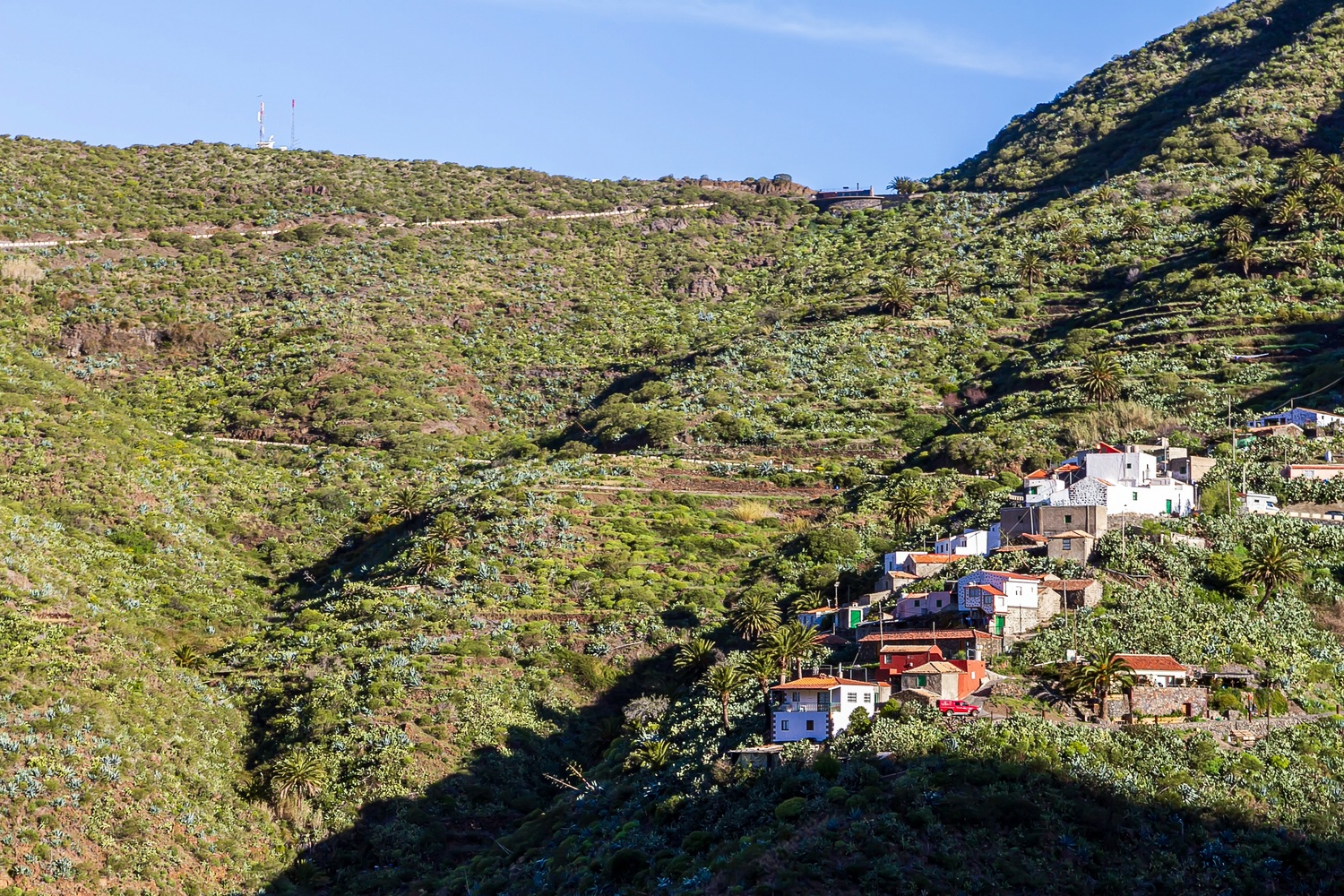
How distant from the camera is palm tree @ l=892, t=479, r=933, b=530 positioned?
80.8 metres

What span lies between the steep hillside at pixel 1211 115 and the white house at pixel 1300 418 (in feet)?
233

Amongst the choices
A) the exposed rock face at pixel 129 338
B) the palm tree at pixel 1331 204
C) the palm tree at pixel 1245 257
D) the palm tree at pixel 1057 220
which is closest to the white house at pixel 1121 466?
the palm tree at pixel 1245 257

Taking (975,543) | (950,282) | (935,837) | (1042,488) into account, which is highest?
(950,282)

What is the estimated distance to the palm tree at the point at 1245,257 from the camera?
116312mm

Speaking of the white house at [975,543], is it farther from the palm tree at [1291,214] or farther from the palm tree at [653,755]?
the palm tree at [1291,214]

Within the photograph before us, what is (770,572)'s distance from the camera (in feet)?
261

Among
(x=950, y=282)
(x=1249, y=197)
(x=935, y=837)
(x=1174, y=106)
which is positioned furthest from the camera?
(x=1174, y=106)

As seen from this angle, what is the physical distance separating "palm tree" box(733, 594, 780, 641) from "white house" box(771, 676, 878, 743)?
37.9 ft

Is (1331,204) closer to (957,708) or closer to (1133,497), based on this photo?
(1133,497)

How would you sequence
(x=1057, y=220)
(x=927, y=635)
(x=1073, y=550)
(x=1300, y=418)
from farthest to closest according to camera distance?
(x=1057, y=220)
(x=1300, y=418)
(x=1073, y=550)
(x=927, y=635)

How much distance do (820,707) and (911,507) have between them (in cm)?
2835

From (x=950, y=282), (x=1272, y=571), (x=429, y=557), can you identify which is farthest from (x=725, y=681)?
(x=950, y=282)

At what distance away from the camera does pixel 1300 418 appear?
8350cm

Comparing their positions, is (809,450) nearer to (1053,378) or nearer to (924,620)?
(1053,378)
